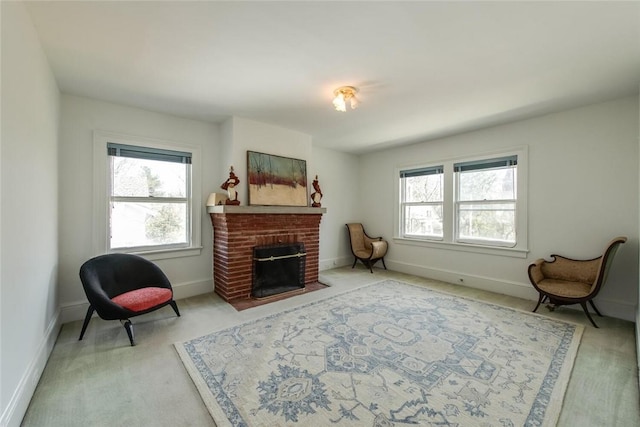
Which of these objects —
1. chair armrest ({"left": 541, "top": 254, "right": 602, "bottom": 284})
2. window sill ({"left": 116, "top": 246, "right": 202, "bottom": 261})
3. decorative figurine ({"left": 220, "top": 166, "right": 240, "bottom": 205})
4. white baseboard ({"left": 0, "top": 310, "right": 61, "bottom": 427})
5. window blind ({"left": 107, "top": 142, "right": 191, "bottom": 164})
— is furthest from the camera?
decorative figurine ({"left": 220, "top": 166, "right": 240, "bottom": 205})

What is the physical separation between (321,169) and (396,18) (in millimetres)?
3566

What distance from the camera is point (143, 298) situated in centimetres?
263

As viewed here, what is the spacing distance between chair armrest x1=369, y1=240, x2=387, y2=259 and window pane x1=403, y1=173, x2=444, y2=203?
981 mm

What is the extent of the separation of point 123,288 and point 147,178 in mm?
1376

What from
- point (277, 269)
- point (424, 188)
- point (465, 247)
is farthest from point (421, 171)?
point (277, 269)

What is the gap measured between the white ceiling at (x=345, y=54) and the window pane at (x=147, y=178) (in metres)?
0.73

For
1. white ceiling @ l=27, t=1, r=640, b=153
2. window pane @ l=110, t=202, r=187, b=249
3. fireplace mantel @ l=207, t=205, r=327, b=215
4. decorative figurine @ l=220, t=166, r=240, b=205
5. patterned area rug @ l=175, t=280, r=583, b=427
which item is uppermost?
white ceiling @ l=27, t=1, r=640, b=153

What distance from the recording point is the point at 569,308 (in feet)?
10.6

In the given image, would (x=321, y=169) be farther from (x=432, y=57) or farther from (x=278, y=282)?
(x=432, y=57)

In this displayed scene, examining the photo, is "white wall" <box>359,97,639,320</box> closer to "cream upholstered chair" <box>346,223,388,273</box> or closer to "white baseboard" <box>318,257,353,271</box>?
"cream upholstered chair" <box>346,223,388,273</box>

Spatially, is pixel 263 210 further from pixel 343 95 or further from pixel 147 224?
pixel 343 95

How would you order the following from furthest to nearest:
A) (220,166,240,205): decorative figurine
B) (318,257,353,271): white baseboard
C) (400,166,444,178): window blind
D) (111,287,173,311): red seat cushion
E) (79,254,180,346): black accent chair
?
(318,257,353,271): white baseboard < (400,166,444,178): window blind < (220,166,240,205): decorative figurine < (111,287,173,311): red seat cushion < (79,254,180,346): black accent chair

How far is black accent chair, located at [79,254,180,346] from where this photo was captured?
94.2 inches

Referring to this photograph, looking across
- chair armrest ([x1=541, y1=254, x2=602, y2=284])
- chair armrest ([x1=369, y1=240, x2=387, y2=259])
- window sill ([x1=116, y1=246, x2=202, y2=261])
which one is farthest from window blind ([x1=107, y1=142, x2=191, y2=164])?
chair armrest ([x1=541, y1=254, x2=602, y2=284])
